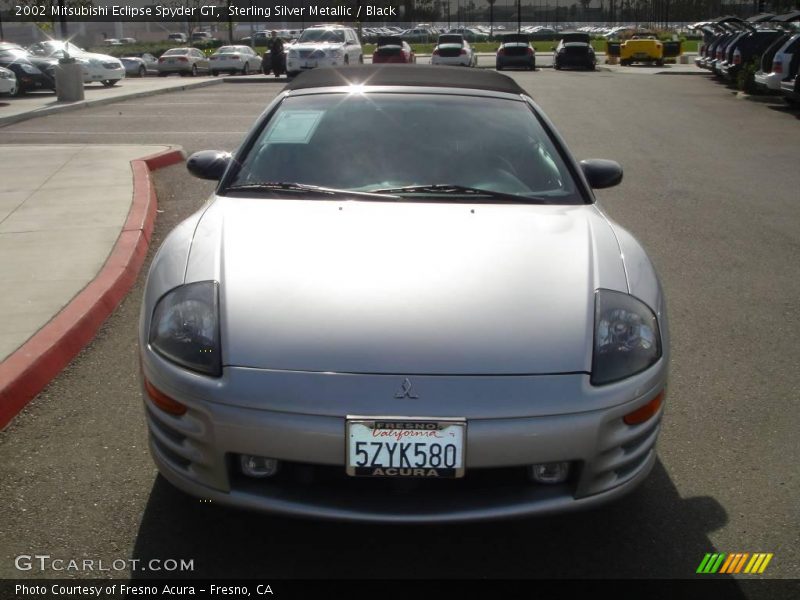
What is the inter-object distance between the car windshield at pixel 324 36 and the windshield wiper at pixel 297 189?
89.2 ft

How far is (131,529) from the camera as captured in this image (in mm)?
3125

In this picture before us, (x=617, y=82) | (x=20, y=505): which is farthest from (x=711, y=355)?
(x=617, y=82)

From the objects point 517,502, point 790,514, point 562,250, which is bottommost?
point 790,514

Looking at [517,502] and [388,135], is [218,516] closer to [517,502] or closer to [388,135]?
[517,502]

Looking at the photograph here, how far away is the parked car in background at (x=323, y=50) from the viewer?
2850 cm

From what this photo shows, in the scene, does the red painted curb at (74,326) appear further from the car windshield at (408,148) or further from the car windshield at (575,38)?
the car windshield at (575,38)

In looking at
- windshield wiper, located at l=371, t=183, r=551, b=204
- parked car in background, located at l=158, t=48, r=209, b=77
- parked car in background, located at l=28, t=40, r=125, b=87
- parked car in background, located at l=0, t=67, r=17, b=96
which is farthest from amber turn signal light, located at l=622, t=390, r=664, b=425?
parked car in background, located at l=158, t=48, r=209, b=77

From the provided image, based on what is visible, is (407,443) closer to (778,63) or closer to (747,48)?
(778,63)

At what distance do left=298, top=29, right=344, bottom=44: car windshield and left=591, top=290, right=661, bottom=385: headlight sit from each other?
28279mm

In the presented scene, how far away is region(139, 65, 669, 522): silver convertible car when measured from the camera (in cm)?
267

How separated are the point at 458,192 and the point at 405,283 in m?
0.93

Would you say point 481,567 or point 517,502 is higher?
point 517,502

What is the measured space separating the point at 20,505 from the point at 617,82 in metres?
25.8

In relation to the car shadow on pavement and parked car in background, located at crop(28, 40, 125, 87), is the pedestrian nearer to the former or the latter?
parked car in background, located at crop(28, 40, 125, 87)
